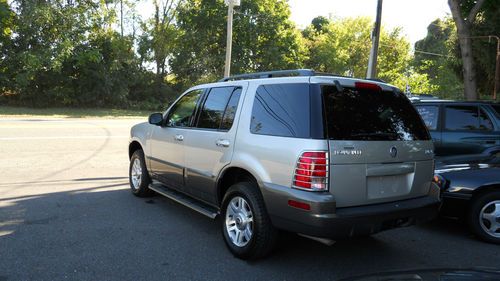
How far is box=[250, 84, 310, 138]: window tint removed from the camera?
12.5 ft

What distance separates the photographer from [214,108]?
200 inches

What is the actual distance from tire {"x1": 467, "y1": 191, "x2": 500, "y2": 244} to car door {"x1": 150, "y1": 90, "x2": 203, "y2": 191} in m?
3.57

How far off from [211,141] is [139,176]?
7.62 ft

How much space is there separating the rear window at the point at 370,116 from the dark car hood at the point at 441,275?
1.54m

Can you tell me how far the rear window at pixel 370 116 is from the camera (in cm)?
379

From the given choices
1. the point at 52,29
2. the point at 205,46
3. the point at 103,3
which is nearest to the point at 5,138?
the point at 52,29

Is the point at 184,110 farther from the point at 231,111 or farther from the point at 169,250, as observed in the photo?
the point at 169,250

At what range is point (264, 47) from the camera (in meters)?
35.4

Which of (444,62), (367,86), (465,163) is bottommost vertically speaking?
(465,163)

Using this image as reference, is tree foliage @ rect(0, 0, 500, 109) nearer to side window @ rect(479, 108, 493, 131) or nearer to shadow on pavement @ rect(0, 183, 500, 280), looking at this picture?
side window @ rect(479, 108, 493, 131)

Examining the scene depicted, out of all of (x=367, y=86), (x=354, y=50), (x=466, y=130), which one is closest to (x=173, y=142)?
(x=367, y=86)

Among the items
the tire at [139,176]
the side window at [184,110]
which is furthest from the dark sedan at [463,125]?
the tire at [139,176]

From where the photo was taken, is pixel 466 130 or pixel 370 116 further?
pixel 466 130

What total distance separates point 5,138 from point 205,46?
79.9 ft
